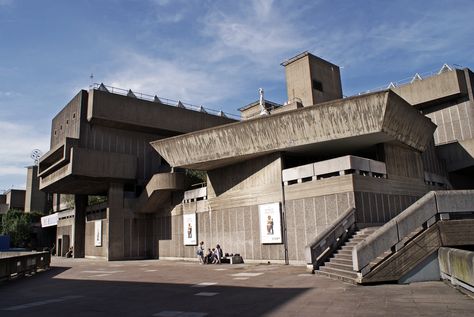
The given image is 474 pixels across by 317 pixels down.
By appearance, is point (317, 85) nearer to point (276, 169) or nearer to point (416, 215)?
point (276, 169)

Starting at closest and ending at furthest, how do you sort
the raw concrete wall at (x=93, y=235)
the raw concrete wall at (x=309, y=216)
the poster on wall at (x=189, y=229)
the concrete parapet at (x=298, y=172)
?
the raw concrete wall at (x=309, y=216)
the concrete parapet at (x=298, y=172)
the poster on wall at (x=189, y=229)
the raw concrete wall at (x=93, y=235)

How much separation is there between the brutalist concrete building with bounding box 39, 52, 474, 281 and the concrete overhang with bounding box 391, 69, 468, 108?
4.2 inches

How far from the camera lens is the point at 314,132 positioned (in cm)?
2308

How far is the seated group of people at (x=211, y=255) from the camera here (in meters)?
26.8

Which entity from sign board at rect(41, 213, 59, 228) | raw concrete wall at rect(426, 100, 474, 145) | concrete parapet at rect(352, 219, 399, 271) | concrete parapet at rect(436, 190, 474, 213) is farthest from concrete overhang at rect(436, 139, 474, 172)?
sign board at rect(41, 213, 59, 228)

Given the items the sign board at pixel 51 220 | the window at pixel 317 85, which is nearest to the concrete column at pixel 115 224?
the sign board at pixel 51 220

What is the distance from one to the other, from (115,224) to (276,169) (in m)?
18.8

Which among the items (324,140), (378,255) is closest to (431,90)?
(324,140)

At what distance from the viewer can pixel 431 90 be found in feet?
126

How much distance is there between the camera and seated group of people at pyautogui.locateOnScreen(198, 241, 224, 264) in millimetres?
26781

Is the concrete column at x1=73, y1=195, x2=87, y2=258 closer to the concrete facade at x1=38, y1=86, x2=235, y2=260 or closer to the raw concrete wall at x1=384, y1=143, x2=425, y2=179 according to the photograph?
the concrete facade at x1=38, y1=86, x2=235, y2=260

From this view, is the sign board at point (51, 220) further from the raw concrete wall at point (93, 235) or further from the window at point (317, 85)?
the window at point (317, 85)

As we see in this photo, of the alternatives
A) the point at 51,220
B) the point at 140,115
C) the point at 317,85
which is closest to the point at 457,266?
the point at 317,85

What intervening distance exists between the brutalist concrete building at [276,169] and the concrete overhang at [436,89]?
0.11 m
